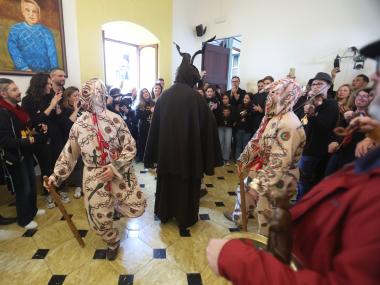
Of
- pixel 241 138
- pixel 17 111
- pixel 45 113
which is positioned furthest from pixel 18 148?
pixel 241 138

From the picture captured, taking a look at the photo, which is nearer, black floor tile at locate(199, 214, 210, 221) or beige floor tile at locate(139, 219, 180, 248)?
beige floor tile at locate(139, 219, 180, 248)

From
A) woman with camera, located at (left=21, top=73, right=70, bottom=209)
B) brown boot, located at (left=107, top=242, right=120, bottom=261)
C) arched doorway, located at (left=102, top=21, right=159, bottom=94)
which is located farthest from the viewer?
arched doorway, located at (left=102, top=21, right=159, bottom=94)

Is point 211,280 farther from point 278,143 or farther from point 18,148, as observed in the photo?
point 18,148

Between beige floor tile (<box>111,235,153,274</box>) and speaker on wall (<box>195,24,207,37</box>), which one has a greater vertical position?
speaker on wall (<box>195,24,207,37</box>)

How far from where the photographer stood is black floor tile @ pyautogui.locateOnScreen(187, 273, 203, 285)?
5.77 ft

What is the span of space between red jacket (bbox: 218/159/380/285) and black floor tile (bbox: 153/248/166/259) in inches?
63.5

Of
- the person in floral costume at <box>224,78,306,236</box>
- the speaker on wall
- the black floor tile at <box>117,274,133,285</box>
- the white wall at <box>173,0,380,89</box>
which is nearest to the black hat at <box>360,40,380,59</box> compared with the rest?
the person in floral costume at <box>224,78,306,236</box>

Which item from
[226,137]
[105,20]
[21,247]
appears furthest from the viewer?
[226,137]

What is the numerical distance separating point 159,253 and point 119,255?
365mm

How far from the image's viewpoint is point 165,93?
2219 mm

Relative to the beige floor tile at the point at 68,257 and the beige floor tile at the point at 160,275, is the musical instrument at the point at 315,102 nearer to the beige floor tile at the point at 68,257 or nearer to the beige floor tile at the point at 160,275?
the beige floor tile at the point at 160,275

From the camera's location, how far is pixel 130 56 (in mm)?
5711

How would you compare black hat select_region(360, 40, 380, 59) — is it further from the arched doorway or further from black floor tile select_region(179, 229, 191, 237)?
the arched doorway

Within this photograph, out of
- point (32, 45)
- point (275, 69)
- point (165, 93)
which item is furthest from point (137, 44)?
point (165, 93)
